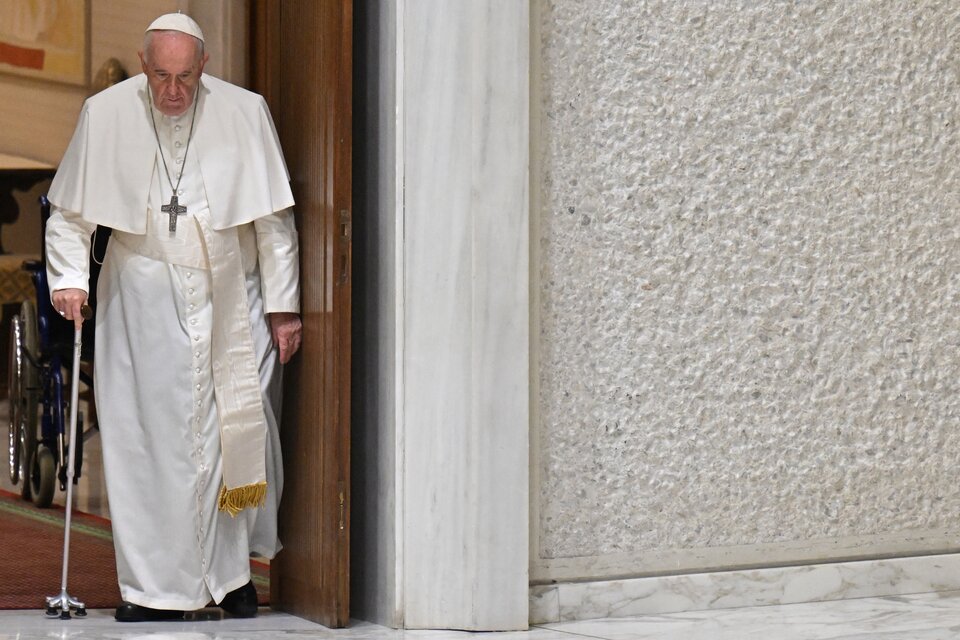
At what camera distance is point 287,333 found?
4551 millimetres

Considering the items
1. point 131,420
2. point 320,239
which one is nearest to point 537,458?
point 320,239

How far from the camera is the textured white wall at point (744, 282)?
14.1ft

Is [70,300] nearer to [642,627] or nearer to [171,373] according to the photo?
[171,373]

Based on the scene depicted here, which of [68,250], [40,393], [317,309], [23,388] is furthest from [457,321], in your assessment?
[40,393]

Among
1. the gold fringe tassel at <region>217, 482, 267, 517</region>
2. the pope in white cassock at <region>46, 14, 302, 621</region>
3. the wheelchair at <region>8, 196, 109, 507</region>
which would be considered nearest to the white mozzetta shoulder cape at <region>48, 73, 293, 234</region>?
the pope in white cassock at <region>46, 14, 302, 621</region>

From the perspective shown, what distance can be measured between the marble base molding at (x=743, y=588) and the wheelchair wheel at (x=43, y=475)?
3469 millimetres

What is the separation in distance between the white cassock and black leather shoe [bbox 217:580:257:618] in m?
0.06

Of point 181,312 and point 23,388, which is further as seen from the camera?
point 23,388

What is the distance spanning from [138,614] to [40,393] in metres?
2.98

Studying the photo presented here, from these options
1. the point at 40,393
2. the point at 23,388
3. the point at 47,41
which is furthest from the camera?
the point at 47,41

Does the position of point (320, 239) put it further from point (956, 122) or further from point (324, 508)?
point (956, 122)

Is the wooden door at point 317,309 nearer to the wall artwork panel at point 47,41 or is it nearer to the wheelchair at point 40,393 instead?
the wheelchair at point 40,393

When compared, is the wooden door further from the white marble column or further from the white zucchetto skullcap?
the white zucchetto skullcap

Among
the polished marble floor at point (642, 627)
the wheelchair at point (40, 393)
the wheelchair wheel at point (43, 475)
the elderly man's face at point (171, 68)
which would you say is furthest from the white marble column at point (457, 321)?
the wheelchair wheel at point (43, 475)
